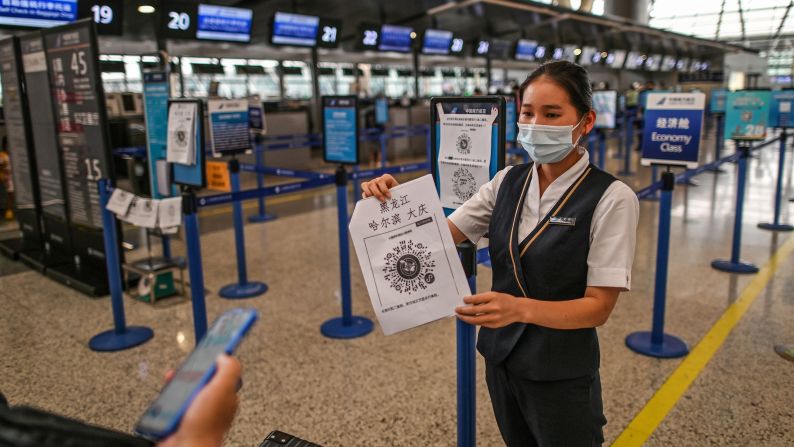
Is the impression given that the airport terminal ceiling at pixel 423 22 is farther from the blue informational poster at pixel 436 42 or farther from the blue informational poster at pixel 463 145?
the blue informational poster at pixel 463 145

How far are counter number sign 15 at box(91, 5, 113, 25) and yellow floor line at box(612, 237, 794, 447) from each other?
8.58 meters

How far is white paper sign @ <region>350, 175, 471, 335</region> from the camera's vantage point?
1432 mm

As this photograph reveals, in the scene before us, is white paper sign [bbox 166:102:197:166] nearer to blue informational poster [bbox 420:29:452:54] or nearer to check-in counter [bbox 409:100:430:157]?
check-in counter [bbox 409:100:430:157]

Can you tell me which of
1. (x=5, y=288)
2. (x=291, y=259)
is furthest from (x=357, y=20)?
(x=5, y=288)

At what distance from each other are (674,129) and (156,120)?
4.55 metres

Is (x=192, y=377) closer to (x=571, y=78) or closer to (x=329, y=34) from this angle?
(x=571, y=78)

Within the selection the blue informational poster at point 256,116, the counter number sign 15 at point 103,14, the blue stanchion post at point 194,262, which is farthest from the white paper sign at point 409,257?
the counter number sign 15 at point 103,14

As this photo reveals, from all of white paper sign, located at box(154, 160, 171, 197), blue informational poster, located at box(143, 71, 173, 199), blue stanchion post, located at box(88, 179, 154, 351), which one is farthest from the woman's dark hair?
blue informational poster, located at box(143, 71, 173, 199)

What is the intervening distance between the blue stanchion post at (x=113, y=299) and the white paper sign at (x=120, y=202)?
0.11m

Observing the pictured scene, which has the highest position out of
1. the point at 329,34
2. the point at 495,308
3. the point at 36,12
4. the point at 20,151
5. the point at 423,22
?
the point at 423,22

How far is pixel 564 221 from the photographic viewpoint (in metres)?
1.34

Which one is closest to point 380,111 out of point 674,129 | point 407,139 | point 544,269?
point 407,139

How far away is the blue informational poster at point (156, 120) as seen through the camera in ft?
17.5

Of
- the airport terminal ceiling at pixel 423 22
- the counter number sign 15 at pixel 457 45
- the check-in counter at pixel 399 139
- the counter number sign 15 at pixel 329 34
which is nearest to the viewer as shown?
the counter number sign 15 at pixel 329 34
